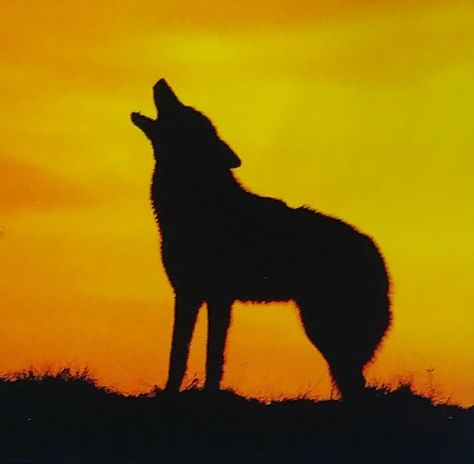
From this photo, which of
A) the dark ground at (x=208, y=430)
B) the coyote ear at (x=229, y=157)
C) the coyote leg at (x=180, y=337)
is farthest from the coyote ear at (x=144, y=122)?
the dark ground at (x=208, y=430)

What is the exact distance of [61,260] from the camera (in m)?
4.10

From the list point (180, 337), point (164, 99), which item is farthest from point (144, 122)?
A: point (180, 337)

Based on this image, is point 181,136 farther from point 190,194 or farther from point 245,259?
point 245,259

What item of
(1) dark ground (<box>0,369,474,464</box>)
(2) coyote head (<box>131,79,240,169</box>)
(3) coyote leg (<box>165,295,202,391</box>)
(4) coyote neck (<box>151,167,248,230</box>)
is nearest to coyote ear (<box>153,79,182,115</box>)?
(2) coyote head (<box>131,79,240,169</box>)

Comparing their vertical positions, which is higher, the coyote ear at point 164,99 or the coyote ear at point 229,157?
the coyote ear at point 164,99

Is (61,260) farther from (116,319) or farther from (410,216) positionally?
(410,216)

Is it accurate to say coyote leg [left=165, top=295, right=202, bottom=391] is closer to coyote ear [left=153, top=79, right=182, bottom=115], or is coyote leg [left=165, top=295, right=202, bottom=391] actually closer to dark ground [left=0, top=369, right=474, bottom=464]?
dark ground [left=0, top=369, right=474, bottom=464]

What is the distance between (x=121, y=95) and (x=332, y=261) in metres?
0.88

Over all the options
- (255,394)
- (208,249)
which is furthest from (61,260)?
(255,394)

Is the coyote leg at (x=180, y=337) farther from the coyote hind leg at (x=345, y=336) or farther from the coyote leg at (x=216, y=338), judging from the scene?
the coyote hind leg at (x=345, y=336)

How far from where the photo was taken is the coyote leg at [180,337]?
404cm

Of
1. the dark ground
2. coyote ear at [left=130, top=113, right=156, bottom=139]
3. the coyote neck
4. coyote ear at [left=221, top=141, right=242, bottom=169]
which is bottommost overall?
the dark ground

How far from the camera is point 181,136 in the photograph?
409 centimetres

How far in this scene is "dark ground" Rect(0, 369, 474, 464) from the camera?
3990 mm
